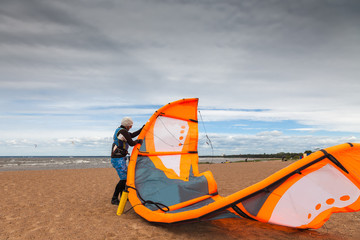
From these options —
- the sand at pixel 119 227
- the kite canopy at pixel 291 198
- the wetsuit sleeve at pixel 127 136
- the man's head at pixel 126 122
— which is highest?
the man's head at pixel 126 122

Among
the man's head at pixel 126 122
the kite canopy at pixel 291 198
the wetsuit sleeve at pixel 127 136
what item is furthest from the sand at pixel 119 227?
the man's head at pixel 126 122

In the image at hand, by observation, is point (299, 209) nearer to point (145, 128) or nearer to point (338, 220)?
point (338, 220)

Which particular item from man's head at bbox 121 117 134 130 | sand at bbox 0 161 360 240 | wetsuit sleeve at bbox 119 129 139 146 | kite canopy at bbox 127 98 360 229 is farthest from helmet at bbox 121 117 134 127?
sand at bbox 0 161 360 240

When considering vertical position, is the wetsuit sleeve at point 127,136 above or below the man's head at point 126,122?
below

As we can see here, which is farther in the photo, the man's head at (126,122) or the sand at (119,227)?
the man's head at (126,122)

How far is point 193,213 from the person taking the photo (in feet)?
11.4

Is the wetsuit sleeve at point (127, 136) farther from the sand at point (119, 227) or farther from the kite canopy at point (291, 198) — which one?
the sand at point (119, 227)

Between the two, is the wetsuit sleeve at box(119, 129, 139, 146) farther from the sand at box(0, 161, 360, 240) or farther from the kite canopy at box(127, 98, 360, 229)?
the sand at box(0, 161, 360, 240)

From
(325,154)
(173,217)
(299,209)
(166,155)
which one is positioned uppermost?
(325,154)

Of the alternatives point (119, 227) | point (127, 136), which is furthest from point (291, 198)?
point (127, 136)

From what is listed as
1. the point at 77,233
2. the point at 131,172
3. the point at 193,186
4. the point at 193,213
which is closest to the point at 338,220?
the point at 193,186

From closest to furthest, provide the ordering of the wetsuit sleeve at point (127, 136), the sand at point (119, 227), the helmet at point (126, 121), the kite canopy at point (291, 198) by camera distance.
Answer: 1. the kite canopy at point (291, 198)
2. the sand at point (119, 227)
3. the wetsuit sleeve at point (127, 136)
4. the helmet at point (126, 121)

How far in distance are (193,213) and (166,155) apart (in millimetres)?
2329

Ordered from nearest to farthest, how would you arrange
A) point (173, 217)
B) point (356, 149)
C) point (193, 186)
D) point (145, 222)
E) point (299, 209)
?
point (356, 149), point (299, 209), point (173, 217), point (145, 222), point (193, 186)
